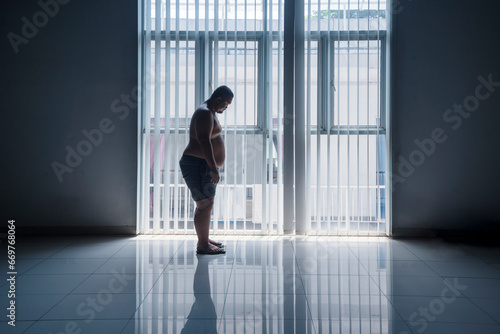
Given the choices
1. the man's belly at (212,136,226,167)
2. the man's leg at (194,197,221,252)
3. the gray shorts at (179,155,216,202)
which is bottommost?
the man's leg at (194,197,221,252)

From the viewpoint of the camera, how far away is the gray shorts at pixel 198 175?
3.49 m

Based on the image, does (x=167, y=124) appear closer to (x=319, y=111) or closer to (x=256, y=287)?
(x=319, y=111)

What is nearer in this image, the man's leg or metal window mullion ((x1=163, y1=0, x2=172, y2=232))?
the man's leg

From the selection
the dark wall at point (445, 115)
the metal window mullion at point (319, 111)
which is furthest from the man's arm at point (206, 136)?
the dark wall at point (445, 115)

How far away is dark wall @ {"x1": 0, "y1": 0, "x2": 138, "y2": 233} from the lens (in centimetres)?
426

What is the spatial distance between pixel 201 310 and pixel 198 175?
4.49ft

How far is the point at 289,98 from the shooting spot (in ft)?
14.0

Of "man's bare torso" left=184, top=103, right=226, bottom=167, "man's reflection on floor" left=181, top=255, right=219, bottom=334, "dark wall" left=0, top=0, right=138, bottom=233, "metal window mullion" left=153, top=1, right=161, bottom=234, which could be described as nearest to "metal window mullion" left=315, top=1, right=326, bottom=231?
"man's bare torso" left=184, top=103, right=226, bottom=167

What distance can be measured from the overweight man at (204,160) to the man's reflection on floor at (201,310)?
0.56 metres

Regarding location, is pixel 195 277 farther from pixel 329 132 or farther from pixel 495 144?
pixel 495 144

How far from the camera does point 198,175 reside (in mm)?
3498

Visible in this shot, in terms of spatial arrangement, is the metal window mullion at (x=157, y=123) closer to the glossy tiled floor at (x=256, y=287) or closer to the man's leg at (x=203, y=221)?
the glossy tiled floor at (x=256, y=287)

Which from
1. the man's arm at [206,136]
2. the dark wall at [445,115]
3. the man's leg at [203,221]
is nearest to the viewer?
the man's arm at [206,136]

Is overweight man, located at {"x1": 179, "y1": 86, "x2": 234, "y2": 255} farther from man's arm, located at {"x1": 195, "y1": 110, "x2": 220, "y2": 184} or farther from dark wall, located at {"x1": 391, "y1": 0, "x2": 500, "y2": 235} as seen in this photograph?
dark wall, located at {"x1": 391, "y1": 0, "x2": 500, "y2": 235}
